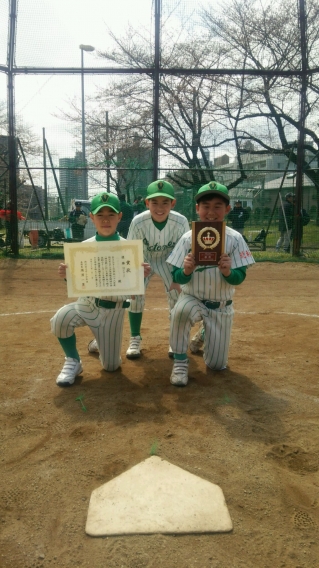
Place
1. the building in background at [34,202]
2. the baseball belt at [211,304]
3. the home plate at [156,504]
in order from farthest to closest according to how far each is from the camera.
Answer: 1. the building in background at [34,202]
2. the baseball belt at [211,304]
3. the home plate at [156,504]

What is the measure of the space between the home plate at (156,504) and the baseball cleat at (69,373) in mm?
1132

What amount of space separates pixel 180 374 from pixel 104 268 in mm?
894

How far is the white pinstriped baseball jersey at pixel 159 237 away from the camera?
13.1 feet

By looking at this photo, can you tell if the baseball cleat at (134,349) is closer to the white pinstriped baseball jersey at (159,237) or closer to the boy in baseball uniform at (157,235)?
the boy in baseball uniform at (157,235)

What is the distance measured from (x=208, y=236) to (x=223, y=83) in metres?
9.73

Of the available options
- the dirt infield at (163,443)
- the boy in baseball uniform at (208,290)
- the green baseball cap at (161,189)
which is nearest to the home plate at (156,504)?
the dirt infield at (163,443)

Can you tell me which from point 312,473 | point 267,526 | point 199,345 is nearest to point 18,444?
point 267,526

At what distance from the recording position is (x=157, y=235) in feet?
13.1

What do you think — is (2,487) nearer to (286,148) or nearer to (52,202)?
(52,202)

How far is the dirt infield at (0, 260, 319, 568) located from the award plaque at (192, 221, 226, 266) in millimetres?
877

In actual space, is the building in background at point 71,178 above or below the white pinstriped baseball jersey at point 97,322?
above

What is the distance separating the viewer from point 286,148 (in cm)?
1152

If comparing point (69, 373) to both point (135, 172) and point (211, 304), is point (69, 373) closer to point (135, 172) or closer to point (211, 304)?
point (211, 304)

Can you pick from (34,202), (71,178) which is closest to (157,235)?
(71,178)
